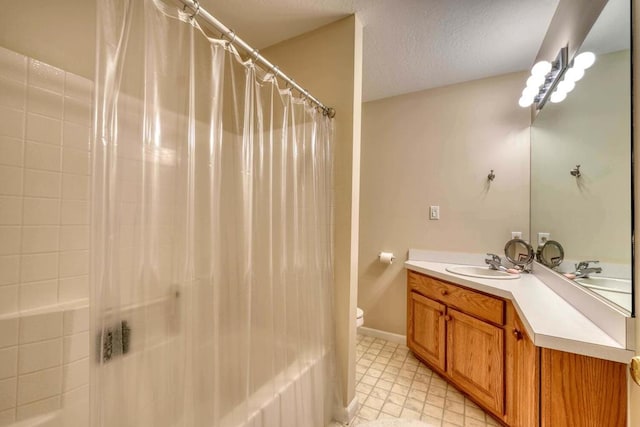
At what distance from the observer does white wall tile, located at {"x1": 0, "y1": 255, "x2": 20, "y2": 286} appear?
0.96 meters

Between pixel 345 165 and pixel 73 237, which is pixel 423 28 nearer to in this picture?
pixel 345 165

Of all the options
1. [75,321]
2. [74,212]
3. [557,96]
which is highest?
[557,96]

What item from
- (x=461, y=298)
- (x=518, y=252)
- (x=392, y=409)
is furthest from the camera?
(x=518, y=252)

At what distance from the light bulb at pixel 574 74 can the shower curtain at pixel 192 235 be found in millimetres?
1474

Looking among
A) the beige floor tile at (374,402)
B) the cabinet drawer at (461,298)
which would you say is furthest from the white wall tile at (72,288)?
the cabinet drawer at (461,298)

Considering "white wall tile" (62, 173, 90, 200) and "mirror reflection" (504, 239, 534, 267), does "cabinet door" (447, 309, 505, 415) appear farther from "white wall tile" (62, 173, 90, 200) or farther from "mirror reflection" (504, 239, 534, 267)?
"white wall tile" (62, 173, 90, 200)

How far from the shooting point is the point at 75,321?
1099mm

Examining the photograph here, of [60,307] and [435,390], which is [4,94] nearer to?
[60,307]

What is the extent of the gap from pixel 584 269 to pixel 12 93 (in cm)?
261

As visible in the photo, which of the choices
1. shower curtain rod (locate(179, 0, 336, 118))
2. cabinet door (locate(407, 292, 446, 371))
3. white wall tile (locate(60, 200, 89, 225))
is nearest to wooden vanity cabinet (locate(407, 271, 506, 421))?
cabinet door (locate(407, 292, 446, 371))

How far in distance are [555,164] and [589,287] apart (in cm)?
85

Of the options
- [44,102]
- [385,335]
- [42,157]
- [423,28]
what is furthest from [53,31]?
[385,335]

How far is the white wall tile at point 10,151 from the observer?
96cm

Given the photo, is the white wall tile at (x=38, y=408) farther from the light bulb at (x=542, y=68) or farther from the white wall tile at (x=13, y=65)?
the light bulb at (x=542, y=68)
